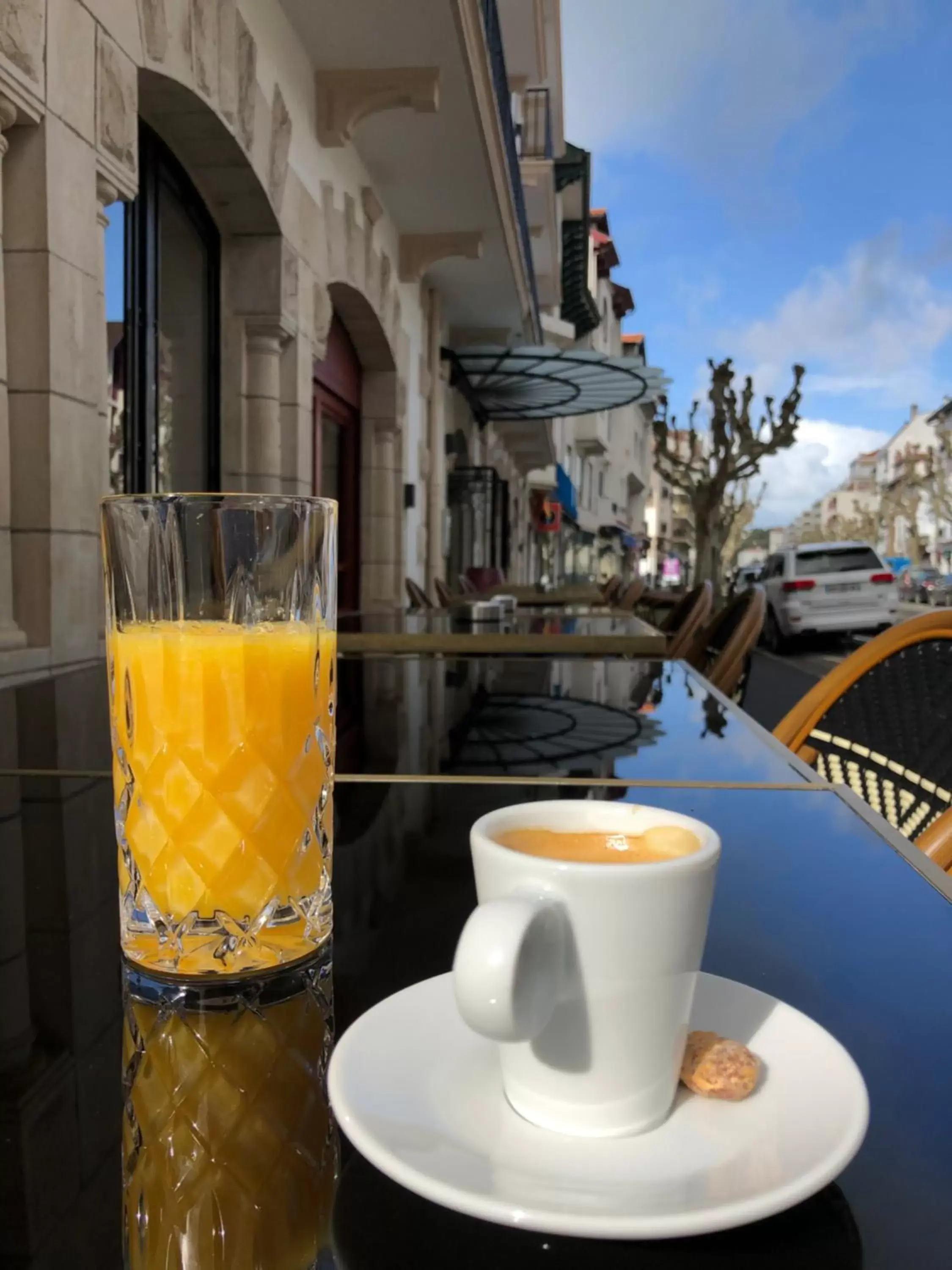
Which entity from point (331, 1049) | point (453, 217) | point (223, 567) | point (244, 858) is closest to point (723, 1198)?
point (331, 1049)

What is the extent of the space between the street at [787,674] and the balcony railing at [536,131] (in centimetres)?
605

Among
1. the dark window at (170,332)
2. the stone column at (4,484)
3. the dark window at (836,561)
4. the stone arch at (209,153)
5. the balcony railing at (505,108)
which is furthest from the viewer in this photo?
the dark window at (836,561)

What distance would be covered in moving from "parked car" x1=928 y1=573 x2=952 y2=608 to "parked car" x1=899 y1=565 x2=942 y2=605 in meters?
0.11

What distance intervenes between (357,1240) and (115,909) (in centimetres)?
43

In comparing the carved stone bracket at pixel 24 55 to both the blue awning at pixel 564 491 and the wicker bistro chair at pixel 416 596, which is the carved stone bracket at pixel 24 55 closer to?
the wicker bistro chair at pixel 416 596

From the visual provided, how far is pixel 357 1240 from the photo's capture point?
375mm

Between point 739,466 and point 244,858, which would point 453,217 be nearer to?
point 244,858

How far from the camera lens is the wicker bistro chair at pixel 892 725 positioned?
1401 millimetres

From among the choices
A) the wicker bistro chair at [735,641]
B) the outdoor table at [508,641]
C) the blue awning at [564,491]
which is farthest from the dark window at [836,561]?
the outdoor table at [508,641]

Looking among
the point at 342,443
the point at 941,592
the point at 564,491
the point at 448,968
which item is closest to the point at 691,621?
the point at 448,968

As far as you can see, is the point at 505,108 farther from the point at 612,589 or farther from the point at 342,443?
the point at 612,589

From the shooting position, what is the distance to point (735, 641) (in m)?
2.80

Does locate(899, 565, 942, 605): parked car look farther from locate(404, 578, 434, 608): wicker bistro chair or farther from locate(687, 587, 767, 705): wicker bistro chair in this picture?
locate(687, 587, 767, 705): wicker bistro chair

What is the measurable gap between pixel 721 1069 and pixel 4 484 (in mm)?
2726
